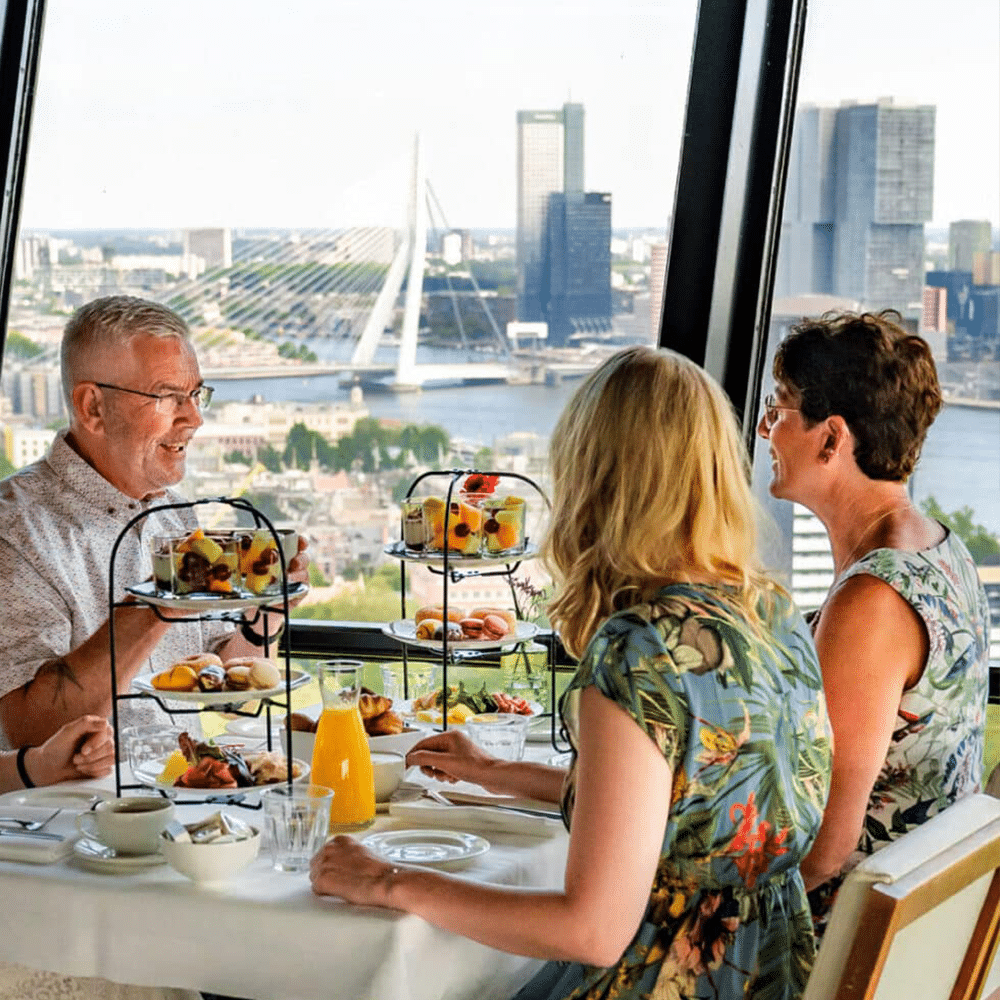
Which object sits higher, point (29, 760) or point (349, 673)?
point (349, 673)

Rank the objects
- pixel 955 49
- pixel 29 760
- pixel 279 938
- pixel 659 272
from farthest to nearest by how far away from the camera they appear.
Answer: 1. pixel 659 272
2. pixel 955 49
3. pixel 29 760
4. pixel 279 938

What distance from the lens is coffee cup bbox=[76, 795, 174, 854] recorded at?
1.97 meters

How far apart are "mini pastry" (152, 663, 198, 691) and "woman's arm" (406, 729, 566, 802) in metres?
0.37

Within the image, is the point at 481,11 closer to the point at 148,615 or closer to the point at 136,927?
the point at 148,615

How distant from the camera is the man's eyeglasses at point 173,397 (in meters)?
2.89

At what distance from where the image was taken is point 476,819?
7.04 feet

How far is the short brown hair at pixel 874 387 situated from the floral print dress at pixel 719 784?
58cm

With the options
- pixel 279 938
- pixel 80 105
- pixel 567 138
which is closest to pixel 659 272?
pixel 567 138

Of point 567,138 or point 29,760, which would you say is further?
point 567,138

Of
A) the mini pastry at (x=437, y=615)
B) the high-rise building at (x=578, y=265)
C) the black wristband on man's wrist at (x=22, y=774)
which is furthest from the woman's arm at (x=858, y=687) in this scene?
the high-rise building at (x=578, y=265)

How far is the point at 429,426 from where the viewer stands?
146 inches

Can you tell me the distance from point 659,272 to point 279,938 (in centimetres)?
210

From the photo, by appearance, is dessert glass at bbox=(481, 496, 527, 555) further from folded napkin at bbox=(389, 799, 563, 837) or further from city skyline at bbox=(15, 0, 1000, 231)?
city skyline at bbox=(15, 0, 1000, 231)

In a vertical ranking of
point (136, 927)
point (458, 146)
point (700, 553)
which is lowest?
point (136, 927)
